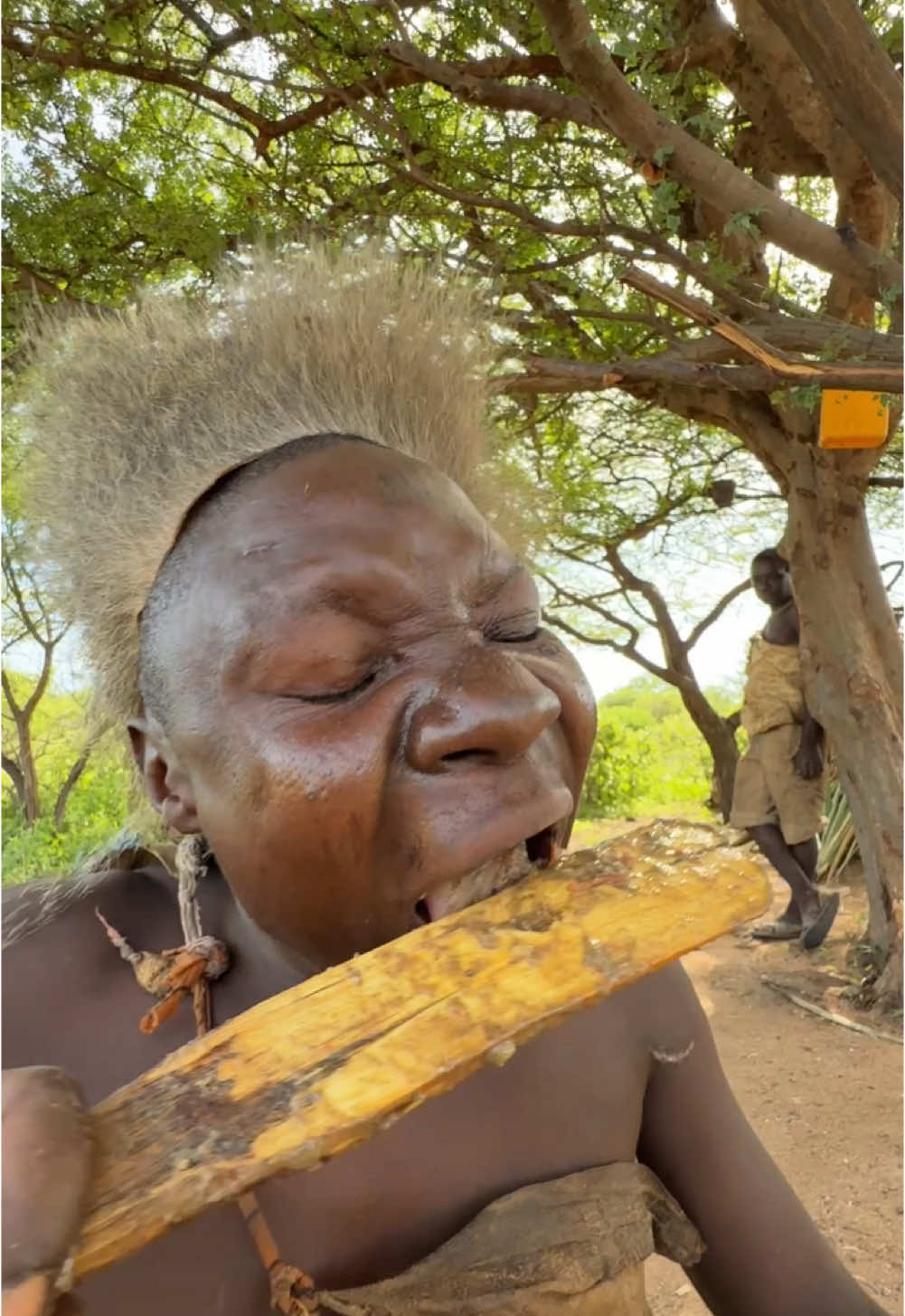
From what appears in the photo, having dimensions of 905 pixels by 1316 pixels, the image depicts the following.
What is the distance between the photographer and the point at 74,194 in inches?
158

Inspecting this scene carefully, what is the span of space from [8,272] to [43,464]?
3233 mm

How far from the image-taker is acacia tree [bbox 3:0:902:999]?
2584 millimetres

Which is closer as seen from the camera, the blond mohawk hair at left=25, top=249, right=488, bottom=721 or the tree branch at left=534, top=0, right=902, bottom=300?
the blond mohawk hair at left=25, top=249, right=488, bottom=721

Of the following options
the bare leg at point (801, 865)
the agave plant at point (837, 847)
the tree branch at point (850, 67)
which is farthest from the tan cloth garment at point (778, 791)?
the tree branch at point (850, 67)

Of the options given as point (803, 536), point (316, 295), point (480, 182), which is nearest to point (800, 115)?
point (480, 182)

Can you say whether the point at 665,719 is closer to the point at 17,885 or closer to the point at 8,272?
the point at 8,272

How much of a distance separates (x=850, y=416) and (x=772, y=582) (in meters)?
3.50

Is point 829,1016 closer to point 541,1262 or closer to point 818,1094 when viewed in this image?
point 818,1094

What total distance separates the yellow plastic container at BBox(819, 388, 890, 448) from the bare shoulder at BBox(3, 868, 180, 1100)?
6.76 feet

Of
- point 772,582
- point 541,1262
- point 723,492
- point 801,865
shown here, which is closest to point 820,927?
point 801,865

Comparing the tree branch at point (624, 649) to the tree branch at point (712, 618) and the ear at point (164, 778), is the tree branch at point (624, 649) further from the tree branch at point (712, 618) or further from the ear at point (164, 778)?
the ear at point (164, 778)

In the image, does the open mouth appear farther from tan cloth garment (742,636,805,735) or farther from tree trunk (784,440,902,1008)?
tan cloth garment (742,636,805,735)

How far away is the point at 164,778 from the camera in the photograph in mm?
1080

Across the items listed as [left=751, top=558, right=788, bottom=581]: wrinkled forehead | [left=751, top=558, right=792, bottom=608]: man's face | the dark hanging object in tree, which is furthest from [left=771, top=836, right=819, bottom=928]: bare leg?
the dark hanging object in tree
